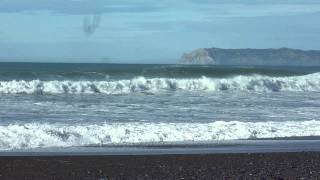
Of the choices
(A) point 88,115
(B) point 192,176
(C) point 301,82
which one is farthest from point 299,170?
(C) point 301,82

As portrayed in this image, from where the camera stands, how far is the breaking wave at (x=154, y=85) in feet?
92.0

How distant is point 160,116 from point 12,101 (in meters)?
6.46

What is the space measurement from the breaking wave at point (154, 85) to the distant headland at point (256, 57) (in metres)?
51.6

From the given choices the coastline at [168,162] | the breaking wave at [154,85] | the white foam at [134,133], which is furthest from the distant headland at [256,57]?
the coastline at [168,162]

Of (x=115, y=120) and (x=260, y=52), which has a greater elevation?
(x=260, y=52)

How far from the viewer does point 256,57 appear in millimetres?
94188

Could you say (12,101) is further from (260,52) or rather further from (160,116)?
(260,52)

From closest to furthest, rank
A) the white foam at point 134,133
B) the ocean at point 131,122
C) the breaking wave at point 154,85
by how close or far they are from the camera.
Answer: the white foam at point 134,133
the ocean at point 131,122
the breaking wave at point 154,85

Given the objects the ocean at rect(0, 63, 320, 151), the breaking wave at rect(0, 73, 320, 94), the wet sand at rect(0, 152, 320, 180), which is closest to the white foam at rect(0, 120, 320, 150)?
the ocean at rect(0, 63, 320, 151)

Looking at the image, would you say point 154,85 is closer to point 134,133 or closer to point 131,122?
point 131,122

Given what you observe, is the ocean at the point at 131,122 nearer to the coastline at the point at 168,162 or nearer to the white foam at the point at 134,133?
the white foam at the point at 134,133

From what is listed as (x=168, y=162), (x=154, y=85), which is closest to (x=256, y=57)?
(x=154, y=85)

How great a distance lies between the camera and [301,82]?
3859cm

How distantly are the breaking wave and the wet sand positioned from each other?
16.8 m
